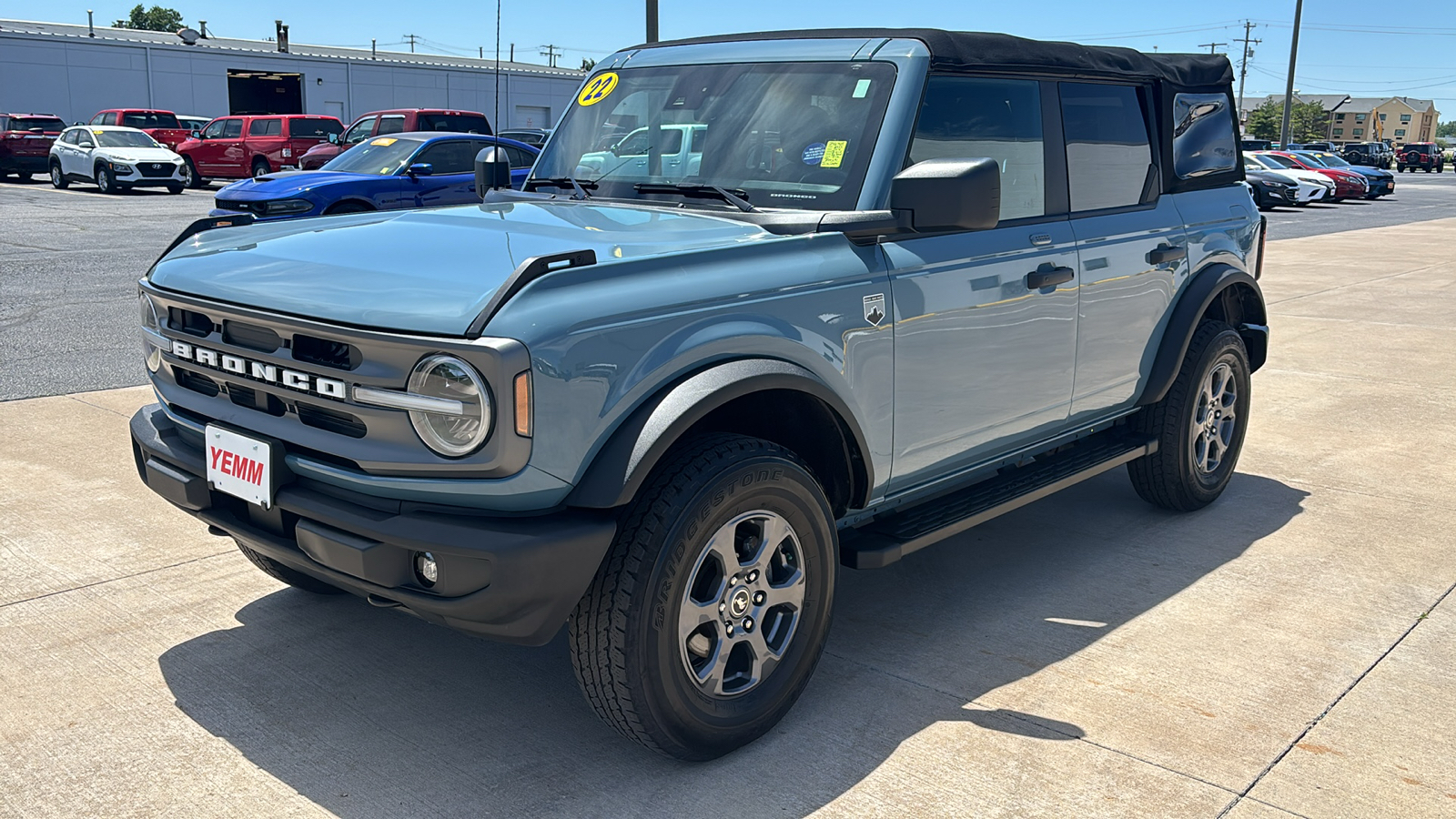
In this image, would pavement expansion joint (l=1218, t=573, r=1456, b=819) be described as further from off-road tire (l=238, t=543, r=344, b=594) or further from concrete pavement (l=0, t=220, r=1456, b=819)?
off-road tire (l=238, t=543, r=344, b=594)

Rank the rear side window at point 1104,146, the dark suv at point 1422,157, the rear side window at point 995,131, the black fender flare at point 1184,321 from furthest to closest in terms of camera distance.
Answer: the dark suv at point 1422,157 → the black fender flare at point 1184,321 → the rear side window at point 1104,146 → the rear side window at point 995,131

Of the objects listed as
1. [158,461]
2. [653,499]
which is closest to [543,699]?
[653,499]

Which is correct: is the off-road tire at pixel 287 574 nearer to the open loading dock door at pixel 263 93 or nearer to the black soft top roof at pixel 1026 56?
the black soft top roof at pixel 1026 56

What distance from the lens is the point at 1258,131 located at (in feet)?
414

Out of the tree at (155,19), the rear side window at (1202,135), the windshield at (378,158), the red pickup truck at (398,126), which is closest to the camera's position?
the rear side window at (1202,135)

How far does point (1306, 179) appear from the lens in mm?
32688

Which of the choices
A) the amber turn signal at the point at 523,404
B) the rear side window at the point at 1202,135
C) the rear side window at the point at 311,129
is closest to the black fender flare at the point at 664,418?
the amber turn signal at the point at 523,404

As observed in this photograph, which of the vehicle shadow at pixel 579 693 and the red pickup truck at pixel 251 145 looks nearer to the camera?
the vehicle shadow at pixel 579 693

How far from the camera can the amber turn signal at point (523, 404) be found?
2699 mm

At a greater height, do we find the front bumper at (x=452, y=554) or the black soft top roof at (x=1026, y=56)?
the black soft top roof at (x=1026, y=56)

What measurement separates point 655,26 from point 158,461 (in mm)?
15670

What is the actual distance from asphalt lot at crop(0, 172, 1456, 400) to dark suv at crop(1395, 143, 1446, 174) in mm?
44130

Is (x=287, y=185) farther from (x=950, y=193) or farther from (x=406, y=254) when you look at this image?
(x=950, y=193)

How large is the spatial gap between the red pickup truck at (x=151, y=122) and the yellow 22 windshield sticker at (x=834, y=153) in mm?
30952
